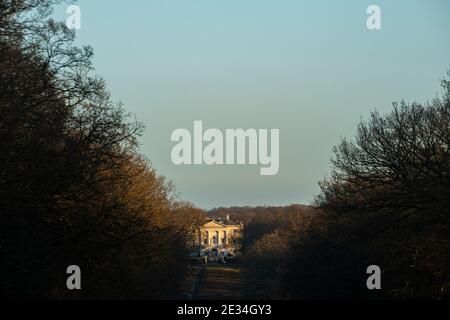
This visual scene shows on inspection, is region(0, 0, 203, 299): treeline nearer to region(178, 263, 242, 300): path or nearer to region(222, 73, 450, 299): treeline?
region(222, 73, 450, 299): treeline

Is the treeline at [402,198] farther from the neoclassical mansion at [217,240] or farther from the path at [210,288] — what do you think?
the neoclassical mansion at [217,240]

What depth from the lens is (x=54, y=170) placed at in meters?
22.1

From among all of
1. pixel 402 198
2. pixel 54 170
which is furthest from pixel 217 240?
pixel 54 170

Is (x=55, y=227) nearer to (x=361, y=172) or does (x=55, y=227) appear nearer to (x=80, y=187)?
(x=80, y=187)

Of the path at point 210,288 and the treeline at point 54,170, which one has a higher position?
the treeline at point 54,170

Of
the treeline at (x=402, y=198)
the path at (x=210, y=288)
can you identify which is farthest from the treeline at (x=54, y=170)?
the path at (x=210, y=288)

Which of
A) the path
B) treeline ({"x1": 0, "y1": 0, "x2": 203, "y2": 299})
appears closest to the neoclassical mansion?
the path

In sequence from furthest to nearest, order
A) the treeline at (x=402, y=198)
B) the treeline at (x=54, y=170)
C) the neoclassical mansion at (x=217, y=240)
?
the neoclassical mansion at (x=217, y=240) → the treeline at (x=402, y=198) → the treeline at (x=54, y=170)

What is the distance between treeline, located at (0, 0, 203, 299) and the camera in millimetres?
21578

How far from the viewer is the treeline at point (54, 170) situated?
2158 cm

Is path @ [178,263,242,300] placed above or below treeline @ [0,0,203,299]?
below

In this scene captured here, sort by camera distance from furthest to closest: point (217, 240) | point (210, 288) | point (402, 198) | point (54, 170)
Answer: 1. point (217, 240)
2. point (210, 288)
3. point (402, 198)
4. point (54, 170)

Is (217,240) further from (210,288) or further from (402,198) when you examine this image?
(402,198)

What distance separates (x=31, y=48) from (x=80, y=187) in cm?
504
